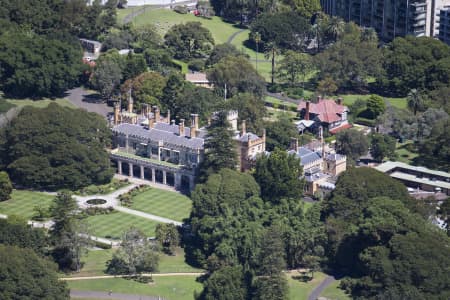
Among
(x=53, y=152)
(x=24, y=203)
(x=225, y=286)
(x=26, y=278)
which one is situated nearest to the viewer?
(x=26, y=278)

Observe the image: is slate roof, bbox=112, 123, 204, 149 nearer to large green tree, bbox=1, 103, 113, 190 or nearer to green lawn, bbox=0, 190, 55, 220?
large green tree, bbox=1, 103, 113, 190

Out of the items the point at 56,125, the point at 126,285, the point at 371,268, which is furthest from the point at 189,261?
the point at 56,125

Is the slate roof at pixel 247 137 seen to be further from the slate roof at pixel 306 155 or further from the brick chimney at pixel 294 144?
the slate roof at pixel 306 155

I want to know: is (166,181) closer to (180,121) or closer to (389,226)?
(180,121)

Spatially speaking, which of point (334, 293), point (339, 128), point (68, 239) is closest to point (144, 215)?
point (68, 239)

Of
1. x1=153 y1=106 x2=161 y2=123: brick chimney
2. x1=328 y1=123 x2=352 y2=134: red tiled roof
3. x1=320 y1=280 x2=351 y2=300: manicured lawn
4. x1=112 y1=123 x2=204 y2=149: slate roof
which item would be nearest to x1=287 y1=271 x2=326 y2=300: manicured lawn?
x1=320 y1=280 x2=351 y2=300: manicured lawn

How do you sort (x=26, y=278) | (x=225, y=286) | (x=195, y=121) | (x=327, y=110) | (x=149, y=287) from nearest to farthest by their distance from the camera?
1. (x=26, y=278)
2. (x=225, y=286)
3. (x=149, y=287)
4. (x=195, y=121)
5. (x=327, y=110)

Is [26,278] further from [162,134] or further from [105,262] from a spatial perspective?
[162,134]
